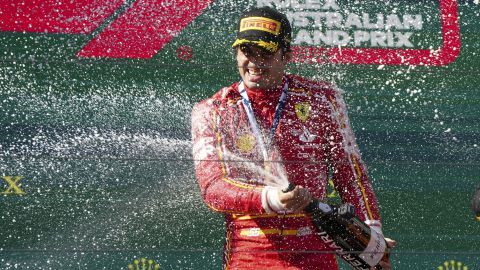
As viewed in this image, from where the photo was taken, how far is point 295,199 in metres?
1.68

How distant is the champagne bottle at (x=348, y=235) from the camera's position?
1775 millimetres

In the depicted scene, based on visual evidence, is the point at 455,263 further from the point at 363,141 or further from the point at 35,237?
the point at 35,237

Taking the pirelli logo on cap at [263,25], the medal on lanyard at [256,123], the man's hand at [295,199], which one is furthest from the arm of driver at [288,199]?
the pirelli logo on cap at [263,25]

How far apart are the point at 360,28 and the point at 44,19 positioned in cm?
97

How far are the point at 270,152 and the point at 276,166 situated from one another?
0.04m

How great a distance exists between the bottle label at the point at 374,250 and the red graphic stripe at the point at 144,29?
1145 mm

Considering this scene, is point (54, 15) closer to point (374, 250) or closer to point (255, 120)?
point (255, 120)

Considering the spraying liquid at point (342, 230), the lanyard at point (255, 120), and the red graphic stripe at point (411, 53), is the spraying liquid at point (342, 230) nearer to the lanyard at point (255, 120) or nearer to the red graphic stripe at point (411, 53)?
the lanyard at point (255, 120)

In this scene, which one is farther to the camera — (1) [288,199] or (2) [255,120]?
(2) [255,120]

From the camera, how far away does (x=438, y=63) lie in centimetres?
282

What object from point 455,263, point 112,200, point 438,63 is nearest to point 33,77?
point 112,200

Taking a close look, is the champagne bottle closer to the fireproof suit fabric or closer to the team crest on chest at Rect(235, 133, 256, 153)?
the fireproof suit fabric

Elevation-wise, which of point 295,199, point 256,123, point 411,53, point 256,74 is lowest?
point 295,199

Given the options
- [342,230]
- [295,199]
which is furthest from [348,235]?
[295,199]
